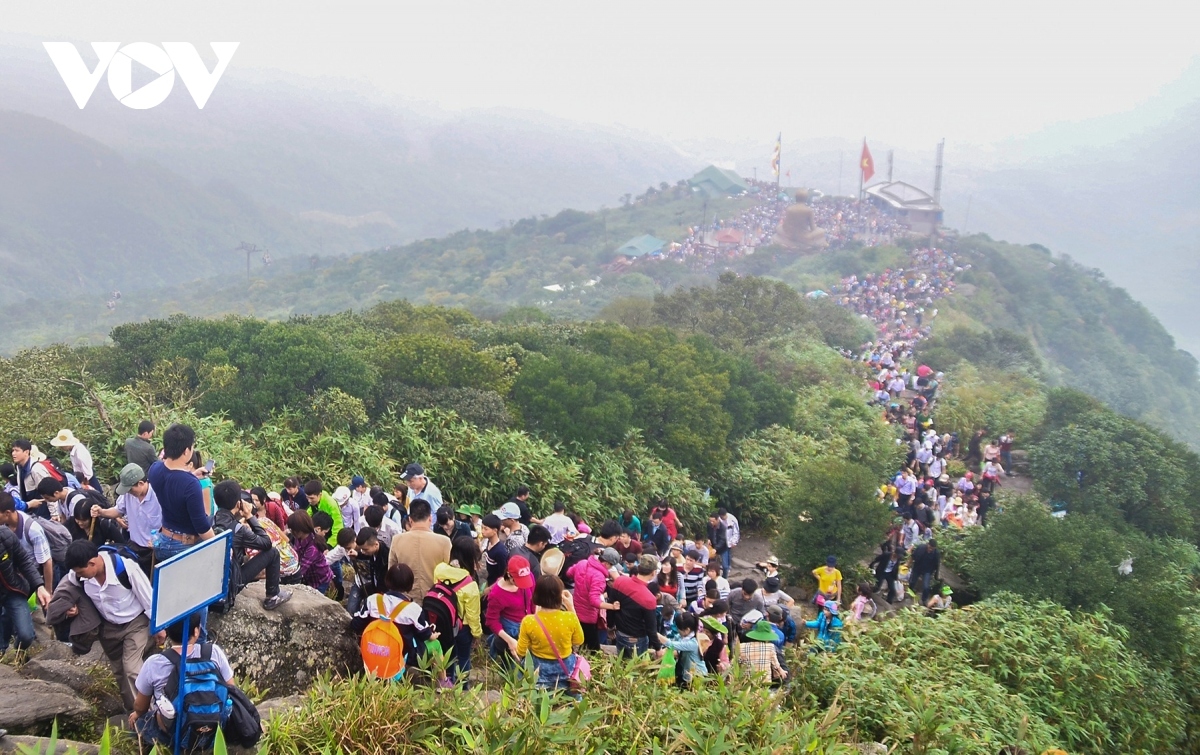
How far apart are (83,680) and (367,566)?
1.91m

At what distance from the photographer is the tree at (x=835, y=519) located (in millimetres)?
13820

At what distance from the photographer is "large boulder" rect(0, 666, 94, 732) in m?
4.57

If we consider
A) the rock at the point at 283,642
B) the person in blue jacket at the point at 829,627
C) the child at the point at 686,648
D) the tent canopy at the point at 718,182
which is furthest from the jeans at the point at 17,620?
the tent canopy at the point at 718,182

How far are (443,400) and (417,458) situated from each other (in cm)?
262

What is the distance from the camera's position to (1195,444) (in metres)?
51.1

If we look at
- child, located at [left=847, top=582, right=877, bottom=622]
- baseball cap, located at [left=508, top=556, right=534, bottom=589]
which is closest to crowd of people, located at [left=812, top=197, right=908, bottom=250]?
child, located at [left=847, top=582, right=877, bottom=622]

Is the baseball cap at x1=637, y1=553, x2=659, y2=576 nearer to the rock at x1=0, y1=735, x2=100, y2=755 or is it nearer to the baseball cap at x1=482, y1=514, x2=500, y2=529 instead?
the baseball cap at x1=482, y1=514, x2=500, y2=529

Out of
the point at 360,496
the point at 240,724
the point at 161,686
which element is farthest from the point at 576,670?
the point at 360,496

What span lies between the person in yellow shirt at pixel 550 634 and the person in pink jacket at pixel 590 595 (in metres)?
0.69

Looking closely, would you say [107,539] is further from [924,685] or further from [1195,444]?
[1195,444]

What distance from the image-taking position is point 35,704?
4715 mm

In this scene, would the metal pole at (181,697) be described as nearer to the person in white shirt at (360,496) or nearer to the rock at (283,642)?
the rock at (283,642)

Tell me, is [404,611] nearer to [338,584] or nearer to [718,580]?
[338,584]

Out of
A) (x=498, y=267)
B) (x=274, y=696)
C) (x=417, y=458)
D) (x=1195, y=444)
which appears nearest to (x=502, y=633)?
(x=274, y=696)
